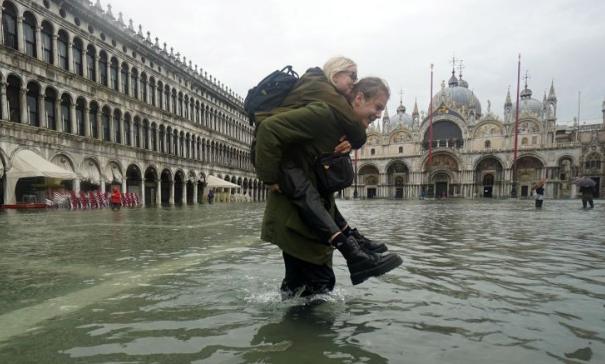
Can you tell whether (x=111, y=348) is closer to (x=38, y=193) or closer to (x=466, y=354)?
(x=466, y=354)

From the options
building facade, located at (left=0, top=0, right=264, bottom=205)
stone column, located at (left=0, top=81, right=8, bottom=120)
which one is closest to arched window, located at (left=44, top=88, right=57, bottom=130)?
building facade, located at (left=0, top=0, right=264, bottom=205)

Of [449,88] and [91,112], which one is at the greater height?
[449,88]

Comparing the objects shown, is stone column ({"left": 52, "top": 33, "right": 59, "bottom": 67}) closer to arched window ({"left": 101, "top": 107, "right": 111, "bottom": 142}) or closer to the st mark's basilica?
the st mark's basilica

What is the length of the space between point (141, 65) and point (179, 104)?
6.18m

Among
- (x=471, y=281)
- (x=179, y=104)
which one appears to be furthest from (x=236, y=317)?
(x=179, y=104)

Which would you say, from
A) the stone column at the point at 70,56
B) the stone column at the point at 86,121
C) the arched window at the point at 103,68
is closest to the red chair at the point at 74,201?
the stone column at the point at 86,121

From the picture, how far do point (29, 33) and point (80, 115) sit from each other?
16.6 feet

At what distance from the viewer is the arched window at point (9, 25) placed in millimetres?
18688

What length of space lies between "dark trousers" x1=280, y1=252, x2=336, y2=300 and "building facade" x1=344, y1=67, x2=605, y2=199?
188ft

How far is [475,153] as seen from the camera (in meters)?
62.3

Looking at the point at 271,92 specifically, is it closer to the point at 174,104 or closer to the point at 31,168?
the point at 31,168

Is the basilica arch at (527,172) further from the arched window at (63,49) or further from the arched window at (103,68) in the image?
the arched window at (63,49)

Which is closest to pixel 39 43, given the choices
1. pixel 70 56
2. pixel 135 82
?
pixel 70 56

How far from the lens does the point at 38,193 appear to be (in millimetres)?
19797
